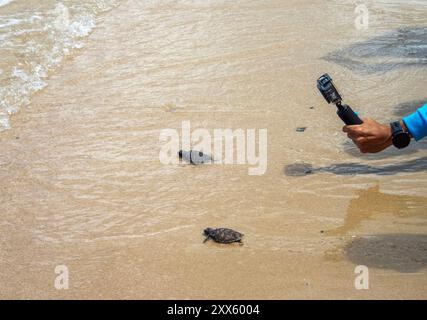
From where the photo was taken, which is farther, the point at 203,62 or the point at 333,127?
the point at 203,62

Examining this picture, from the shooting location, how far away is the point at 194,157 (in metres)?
5.33

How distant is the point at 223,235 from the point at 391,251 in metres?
1.06

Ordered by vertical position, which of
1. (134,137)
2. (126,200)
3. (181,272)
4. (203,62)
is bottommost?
(181,272)

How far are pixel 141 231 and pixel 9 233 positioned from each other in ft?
2.99

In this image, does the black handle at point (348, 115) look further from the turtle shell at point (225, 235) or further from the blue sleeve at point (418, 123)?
the turtle shell at point (225, 235)

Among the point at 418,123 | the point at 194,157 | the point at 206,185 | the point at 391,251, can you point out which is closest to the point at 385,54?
the point at 194,157

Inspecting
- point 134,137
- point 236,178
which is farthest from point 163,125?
point 236,178

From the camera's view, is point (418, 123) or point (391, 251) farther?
point (391, 251)

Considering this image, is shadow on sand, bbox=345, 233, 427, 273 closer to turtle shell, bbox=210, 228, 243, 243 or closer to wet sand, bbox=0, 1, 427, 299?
wet sand, bbox=0, 1, 427, 299

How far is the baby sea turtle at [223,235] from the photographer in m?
4.09

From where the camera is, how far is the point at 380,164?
5129 millimetres

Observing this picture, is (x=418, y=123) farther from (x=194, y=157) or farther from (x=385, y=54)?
(x=385, y=54)

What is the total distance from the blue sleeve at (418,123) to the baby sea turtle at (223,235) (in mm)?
1301
